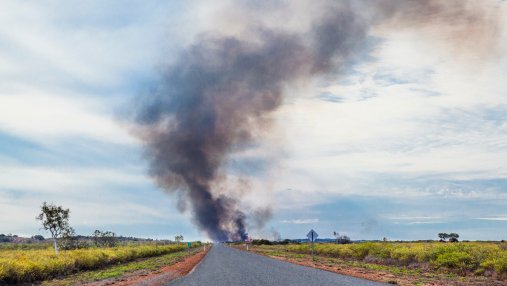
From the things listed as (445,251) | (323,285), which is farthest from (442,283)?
(445,251)

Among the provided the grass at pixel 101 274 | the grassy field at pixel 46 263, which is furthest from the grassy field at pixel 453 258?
the grassy field at pixel 46 263

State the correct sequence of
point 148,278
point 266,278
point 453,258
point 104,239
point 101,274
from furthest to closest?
point 104,239, point 101,274, point 453,258, point 148,278, point 266,278

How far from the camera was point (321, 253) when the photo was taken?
251 ft

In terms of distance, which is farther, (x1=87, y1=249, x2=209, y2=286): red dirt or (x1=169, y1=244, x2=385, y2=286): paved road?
(x1=87, y1=249, x2=209, y2=286): red dirt

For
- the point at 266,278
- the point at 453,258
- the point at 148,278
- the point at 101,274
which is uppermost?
the point at 453,258

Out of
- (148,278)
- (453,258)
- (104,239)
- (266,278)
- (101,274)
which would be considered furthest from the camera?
(104,239)

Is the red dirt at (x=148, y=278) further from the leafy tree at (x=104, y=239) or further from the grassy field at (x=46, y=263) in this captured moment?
the leafy tree at (x=104, y=239)

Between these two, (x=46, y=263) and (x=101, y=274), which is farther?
(x=101, y=274)

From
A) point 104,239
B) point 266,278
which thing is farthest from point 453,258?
point 104,239

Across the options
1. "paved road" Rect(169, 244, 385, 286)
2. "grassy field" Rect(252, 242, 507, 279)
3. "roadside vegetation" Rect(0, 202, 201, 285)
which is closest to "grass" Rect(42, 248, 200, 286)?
"roadside vegetation" Rect(0, 202, 201, 285)

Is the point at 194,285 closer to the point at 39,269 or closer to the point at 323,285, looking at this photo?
the point at 323,285

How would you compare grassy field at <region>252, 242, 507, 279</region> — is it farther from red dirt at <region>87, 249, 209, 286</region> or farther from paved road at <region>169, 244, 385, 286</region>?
red dirt at <region>87, 249, 209, 286</region>

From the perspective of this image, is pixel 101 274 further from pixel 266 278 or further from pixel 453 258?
pixel 453 258

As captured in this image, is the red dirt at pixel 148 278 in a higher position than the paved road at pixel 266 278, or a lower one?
lower
